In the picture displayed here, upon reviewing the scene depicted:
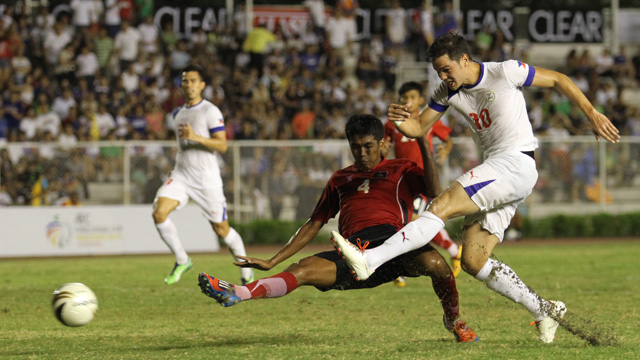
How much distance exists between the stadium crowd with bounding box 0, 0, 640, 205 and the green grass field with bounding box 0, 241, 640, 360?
225 inches

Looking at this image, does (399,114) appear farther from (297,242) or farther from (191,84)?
(191,84)

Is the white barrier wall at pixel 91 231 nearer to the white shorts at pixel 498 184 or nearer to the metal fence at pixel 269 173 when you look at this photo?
the metal fence at pixel 269 173

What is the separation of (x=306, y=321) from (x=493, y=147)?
8.57 feet

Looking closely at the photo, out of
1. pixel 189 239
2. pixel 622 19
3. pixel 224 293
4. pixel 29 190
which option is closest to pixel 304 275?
pixel 224 293

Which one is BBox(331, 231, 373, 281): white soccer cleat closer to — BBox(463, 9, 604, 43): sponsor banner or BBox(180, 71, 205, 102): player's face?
BBox(180, 71, 205, 102): player's face

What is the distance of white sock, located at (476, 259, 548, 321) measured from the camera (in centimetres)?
659

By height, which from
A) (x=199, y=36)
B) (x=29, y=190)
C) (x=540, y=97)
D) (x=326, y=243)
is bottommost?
(x=326, y=243)

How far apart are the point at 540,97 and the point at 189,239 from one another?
39.9 ft

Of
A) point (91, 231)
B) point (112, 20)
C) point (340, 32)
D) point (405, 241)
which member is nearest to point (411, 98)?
point (405, 241)

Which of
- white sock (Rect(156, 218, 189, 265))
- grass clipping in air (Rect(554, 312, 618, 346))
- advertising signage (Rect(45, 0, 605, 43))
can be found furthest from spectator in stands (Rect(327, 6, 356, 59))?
grass clipping in air (Rect(554, 312, 618, 346))

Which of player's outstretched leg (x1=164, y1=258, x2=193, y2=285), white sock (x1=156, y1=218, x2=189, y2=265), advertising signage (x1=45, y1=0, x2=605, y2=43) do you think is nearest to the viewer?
player's outstretched leg (x1=164, y1=258, x2=193, y2=285)

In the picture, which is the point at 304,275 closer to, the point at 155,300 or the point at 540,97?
the point at 155,300

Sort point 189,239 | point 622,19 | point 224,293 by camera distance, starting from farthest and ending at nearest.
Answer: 1. point 622,19
2. point 189,239
3. point 224,293

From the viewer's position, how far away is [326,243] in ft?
65.0
